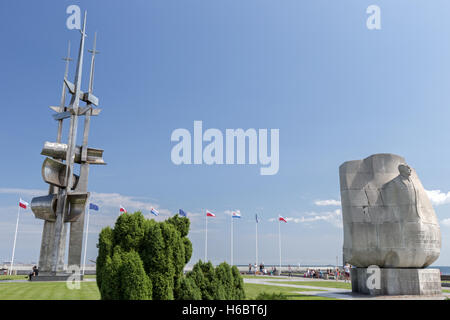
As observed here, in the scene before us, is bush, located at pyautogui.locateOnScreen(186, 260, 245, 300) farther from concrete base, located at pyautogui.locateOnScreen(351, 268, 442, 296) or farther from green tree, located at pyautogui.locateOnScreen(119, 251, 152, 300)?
concrete base, located at pyautogui.locateOnScreen(351, 268, 442, 296)

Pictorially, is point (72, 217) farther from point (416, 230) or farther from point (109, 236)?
point (416, 230)

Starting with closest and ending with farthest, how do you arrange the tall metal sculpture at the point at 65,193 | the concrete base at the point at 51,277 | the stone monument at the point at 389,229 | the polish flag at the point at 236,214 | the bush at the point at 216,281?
the bush at the point at 216,281 < the stone monument at the point at 389,229 < the concrete base at the point at 51,277 < the tall metal sculpture at the point at 65,193 < the polish flag at the point at 236,214

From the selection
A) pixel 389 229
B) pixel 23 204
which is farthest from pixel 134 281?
pixel 23 204

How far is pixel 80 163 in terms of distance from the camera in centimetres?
3028

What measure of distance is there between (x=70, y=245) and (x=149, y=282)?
889 inches

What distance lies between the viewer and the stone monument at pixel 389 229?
53.3 feet

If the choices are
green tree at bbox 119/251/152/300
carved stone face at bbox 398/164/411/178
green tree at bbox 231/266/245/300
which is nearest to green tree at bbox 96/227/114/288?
green tree at bbox 119/251/152/300

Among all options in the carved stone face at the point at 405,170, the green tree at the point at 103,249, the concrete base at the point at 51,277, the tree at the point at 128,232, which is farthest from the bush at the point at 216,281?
the concrete base at the point at 51,277

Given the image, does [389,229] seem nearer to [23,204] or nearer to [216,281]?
[216,281]

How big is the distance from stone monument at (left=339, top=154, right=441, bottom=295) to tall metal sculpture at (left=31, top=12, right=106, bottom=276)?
70.1ft

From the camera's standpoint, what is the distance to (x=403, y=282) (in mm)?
16062

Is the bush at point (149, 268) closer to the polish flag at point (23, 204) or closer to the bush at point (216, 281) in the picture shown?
the bush at point (216, 281)

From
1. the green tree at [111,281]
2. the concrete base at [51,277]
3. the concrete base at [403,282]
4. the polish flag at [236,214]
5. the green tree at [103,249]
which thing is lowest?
the concrete base at [51,277]
